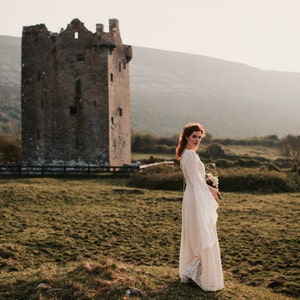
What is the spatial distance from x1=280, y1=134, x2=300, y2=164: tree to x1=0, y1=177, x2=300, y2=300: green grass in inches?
1021

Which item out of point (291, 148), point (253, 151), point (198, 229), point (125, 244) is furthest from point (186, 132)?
point (253, 151)

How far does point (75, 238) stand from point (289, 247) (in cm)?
683

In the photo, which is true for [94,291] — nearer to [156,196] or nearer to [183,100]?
[156,196]

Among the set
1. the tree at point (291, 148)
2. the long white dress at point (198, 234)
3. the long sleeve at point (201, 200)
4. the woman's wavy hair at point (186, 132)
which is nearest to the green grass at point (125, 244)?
the long white dress at point (198, 234)

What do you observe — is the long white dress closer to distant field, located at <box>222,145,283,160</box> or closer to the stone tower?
the stone tower

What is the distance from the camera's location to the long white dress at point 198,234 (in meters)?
8.51

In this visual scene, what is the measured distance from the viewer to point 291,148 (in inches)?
2085

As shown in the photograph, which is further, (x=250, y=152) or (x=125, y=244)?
(x=250, y=152)

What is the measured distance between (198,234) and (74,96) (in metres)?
32.7

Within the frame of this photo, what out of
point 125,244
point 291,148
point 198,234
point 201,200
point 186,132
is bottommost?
point 125,244

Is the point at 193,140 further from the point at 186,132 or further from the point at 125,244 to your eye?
the point at 125,244

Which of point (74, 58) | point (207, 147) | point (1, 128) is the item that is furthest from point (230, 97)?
point (74, 58)

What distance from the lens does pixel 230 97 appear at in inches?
7598

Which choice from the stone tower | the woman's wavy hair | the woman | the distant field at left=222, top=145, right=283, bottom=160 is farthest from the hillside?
the woman
